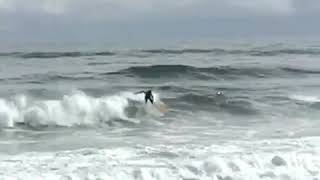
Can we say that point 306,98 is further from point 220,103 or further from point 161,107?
point 161,107

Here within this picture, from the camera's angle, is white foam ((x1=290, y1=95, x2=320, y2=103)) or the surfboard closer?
the surfboard

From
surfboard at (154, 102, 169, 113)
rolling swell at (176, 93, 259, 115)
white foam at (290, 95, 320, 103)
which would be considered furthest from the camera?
white foam at (290, 95, 320, 103)

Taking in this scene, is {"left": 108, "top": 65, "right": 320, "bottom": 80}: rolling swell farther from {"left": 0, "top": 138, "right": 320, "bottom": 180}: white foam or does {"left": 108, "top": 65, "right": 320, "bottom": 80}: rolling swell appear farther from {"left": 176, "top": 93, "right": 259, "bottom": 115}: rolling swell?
{"left": 0, "top": 138, "right": 320, "bottom": 180}: white foam

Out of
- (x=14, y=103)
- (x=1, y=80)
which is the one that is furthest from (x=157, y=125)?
(x=1, y=80)

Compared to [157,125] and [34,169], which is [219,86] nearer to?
[157,125]

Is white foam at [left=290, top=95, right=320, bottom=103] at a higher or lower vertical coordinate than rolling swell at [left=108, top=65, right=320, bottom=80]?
lower

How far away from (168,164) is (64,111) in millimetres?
8913

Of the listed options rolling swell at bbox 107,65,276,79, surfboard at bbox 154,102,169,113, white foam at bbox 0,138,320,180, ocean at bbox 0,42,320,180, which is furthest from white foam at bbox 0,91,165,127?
rolling swell at bbox 107,65,276,79

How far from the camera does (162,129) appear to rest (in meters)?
16.6

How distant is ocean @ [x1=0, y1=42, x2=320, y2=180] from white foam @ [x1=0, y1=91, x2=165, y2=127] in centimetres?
3

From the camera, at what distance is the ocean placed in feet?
37.3

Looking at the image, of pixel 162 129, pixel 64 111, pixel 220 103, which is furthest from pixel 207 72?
pixel 162 129

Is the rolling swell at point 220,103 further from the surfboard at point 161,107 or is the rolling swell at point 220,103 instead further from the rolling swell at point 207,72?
the rolling swell at point 207,72

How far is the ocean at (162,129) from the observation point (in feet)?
37.3
